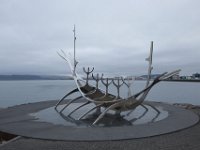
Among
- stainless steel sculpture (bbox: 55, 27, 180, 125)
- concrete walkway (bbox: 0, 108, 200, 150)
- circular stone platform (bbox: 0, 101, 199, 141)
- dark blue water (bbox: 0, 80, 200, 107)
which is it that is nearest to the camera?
concrete walkway (bbox: 0, 108, 200, 150)

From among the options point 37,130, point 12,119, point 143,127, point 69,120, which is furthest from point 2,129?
point 143,127

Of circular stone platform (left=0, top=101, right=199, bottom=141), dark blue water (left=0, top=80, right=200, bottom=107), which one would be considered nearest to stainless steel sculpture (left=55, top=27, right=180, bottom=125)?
circular stone platform (left=0, top=101, right=199, bottom=141)

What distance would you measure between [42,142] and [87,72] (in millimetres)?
5867

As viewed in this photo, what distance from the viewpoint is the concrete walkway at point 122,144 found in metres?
7.61

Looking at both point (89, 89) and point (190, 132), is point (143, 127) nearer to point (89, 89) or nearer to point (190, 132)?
point (190, 132)

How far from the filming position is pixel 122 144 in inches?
315

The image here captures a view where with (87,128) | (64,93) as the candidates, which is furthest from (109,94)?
(64,93)

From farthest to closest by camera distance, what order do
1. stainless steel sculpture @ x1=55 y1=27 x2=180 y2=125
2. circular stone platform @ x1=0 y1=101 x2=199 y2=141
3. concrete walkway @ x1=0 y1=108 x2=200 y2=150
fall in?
stainless steel sculpture @ x1=55 y1=27 x2=180 y2=125, circular stone platform @ x1=0 y1=101 x2=199 y2=141, concrete walkway @ x1=0 y1=108 x2=200 y2=150

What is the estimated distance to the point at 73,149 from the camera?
25.0ft

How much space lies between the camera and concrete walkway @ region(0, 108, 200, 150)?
761 cm

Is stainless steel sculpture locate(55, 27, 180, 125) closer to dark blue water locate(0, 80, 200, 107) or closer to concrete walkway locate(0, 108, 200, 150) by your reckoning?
concrete walkway locate(0, 108, 200, 150)

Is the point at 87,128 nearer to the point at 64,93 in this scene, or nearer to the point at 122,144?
the point at 122,144

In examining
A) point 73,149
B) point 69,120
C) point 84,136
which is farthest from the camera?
point 69,120

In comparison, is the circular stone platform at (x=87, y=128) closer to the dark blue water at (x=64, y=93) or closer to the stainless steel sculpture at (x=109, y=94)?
the stainless steel sculpture at (x=109, y=94)
